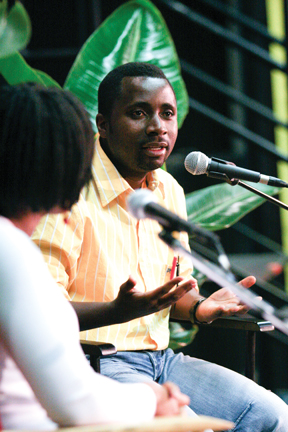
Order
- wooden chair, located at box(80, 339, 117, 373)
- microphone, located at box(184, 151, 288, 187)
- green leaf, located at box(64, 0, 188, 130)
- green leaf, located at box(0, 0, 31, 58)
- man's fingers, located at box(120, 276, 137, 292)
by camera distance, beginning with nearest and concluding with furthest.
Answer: man's fingers, located at box(120, 276, 137, 292) < wooden chair, located at box(80, 339, 117, 373) < microphone, located at box(184, 151, 288, 187) < green leaf, located at box(0, 0, 31, 58) < green leaf, located at box(64, 0, 188, 130)

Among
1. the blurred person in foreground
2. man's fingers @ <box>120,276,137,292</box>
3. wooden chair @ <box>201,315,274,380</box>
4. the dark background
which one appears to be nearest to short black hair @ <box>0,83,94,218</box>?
the blurred person in foreground

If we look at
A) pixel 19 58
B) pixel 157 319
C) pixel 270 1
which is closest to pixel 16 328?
pixel 157 319

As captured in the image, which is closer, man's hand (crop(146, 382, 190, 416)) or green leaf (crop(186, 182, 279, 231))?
man's hand (crop(146, 382, 190, 416))

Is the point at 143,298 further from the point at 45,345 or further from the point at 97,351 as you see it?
the point at 45,345

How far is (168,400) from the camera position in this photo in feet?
3.18

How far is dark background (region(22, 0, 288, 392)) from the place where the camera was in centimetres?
353

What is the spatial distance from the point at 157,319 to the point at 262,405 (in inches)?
17.1

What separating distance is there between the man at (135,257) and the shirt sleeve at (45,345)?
0.63 meters

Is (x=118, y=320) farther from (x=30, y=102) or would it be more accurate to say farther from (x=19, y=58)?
(x=19, y=58)

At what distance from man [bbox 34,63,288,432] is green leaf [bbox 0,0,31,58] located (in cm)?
65

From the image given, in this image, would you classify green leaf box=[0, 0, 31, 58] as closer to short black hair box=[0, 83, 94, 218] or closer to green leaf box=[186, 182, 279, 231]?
green leaf box=[186, 182, 279, 231]

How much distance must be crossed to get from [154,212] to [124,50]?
5.79ft

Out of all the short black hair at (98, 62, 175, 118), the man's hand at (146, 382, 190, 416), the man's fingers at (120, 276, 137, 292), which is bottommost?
the man's hand at (146, 382, 190, 416)

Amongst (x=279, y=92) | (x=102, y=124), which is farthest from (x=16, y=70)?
(x=279, y=92)
